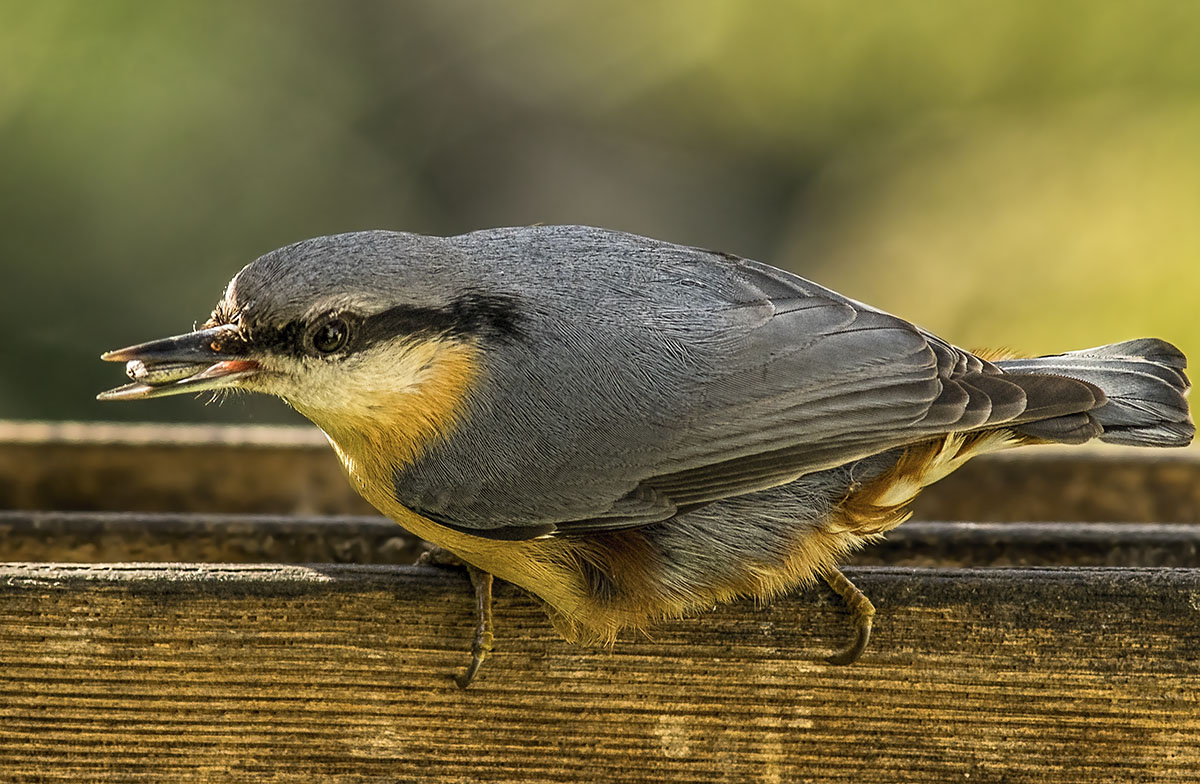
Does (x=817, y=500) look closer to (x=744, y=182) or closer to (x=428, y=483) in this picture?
(x=428, y=483)

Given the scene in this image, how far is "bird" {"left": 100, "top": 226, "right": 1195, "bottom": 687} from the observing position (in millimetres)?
2299

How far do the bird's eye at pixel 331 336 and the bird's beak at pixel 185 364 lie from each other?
0.37 feet

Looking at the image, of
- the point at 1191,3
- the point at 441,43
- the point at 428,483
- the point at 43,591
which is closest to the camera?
the point at 43,591

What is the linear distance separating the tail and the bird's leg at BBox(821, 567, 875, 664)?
52 cm

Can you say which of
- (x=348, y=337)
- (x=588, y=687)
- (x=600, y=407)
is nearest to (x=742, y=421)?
(x=600, y=407)

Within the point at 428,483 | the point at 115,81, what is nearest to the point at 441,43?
the point at 115,81

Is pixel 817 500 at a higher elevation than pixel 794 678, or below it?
higher

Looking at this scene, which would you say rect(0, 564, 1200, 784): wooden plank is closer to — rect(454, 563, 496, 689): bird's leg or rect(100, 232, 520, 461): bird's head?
rect(454, 563, 496, 689): bird's leg

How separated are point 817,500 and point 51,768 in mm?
1433

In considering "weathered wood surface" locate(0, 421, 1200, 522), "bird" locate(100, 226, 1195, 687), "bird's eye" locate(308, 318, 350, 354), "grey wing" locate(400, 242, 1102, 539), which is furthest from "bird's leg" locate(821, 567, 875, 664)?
"weathered wood surface" locate(0, 421, 1200, 522)

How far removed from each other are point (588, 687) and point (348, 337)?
2.46 feet

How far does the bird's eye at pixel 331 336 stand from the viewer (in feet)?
7.57

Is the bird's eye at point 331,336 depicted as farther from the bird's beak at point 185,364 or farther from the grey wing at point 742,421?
the grey wing at point 742,421

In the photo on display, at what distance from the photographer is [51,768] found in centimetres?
221
